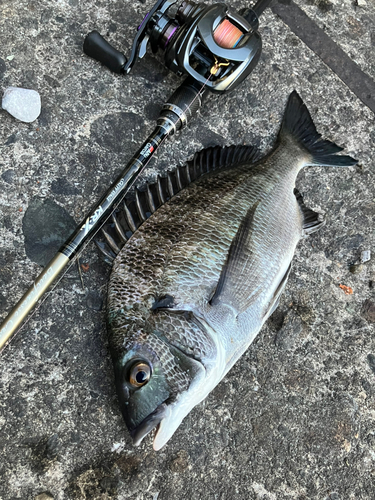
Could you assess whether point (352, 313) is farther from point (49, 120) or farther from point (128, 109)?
point (49, 120)

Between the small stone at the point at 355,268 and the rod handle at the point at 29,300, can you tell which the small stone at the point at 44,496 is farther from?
the small stone at the point at 355,268

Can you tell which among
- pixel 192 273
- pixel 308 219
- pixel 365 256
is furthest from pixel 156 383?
pixel 365 256

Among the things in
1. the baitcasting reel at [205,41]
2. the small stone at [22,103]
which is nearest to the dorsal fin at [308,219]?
the baitcasting reel at [205,41]

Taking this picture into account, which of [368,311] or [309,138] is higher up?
[309,138]

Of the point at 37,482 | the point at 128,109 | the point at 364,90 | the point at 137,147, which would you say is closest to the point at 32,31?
the point at 128,109

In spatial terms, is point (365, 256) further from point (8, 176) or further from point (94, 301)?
point (8, 176)
